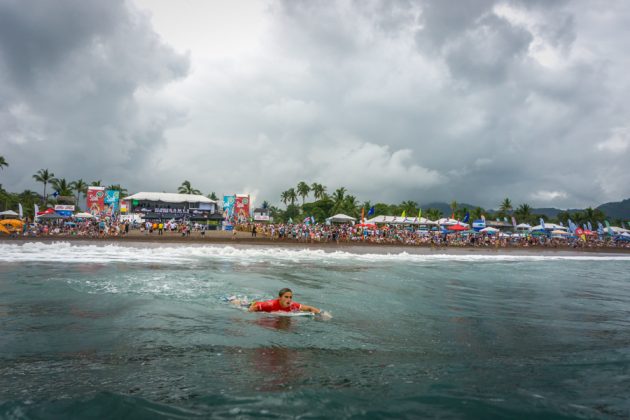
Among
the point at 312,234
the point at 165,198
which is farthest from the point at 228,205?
the point at 312,234

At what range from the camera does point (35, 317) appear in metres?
7.02

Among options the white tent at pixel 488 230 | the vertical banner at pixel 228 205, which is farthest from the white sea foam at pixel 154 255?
the vertical banner at pixel 228 205

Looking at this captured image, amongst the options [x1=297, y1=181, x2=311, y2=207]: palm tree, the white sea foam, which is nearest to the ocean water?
the white sea foam

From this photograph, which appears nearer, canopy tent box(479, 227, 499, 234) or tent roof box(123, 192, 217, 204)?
canopy tent box(479, 227, 499, 234)

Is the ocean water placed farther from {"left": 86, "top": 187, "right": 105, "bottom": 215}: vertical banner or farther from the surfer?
{"left": 86, "top": 187, "right": 105, "bottom": 215}: vertical banner

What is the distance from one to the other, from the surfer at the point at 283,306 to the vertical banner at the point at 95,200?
58.7 m

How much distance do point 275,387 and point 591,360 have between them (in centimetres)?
458

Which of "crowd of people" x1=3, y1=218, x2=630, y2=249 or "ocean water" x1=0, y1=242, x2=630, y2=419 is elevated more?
"crowd of people" x1=3, y1=218, x2=630, y2=249

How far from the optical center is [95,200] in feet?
190

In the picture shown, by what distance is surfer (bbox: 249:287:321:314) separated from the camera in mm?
7781

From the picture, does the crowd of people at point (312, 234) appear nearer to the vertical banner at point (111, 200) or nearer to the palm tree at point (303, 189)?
the vertical banner at point (111, 200)

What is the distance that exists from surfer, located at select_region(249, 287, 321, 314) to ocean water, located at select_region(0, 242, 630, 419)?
0.39 meters

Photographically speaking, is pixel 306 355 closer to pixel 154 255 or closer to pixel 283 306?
pixel 283 306

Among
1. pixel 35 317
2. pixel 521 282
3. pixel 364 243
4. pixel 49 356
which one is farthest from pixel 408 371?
pixel 364 243
